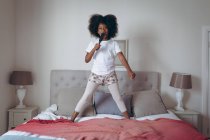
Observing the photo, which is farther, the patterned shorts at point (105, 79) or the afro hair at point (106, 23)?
the afro hair at point (106, 23)

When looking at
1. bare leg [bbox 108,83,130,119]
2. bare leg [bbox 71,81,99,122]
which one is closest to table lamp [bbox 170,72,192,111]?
bare leg [bbox 108,83,130,119]

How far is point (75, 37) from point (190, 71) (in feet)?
5.93

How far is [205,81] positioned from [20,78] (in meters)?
2.71

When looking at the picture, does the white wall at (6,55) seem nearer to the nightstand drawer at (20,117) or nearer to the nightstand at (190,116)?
the nightstand drawer at (20,117)

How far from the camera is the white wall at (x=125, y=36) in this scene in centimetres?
368

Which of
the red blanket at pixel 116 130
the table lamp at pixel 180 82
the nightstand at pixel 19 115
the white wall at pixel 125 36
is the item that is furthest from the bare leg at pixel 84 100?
the table lamp at pixel 180 82

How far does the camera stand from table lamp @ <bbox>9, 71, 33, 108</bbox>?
3.54 meters

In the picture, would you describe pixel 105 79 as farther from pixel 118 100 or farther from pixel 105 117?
pixel 105 117

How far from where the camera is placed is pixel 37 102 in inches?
151

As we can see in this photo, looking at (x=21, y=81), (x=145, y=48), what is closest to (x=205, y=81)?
(x=145, y=48)

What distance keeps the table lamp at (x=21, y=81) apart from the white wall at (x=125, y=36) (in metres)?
0.17

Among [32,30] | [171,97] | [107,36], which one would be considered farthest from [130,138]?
[32,30]

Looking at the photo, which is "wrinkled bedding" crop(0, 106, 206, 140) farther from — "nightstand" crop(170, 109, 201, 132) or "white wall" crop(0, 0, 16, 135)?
"white wall" crop(0, 0, 16, 135)

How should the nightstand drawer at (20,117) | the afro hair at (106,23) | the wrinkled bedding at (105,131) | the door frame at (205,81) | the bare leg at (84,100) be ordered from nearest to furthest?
the wrinkled bedding at (105,131) < the bare leg at (84,100) < the afro hair at (106,23) < the nightstand drawer at (20,117) < the door frame at (205,81)
